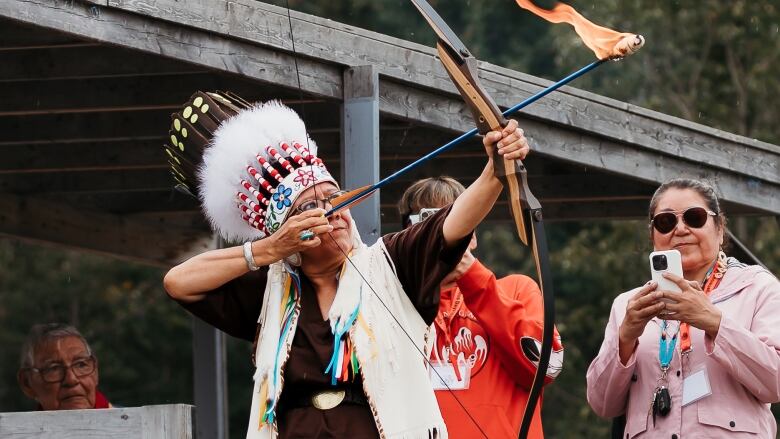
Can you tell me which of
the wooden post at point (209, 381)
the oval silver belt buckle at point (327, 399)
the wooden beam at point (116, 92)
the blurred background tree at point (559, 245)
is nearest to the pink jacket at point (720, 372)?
the oval silver belt buckle at point (327, 399)

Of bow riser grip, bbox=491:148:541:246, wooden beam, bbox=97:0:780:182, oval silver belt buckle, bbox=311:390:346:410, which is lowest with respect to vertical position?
oval silver belt buckle, bbox=311:390:346:410

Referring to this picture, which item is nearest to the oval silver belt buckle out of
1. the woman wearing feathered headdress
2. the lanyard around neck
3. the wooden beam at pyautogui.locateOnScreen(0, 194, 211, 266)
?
the woman wearing feathered headdress

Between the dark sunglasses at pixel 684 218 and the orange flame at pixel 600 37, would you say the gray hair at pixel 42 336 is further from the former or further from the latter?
the orange flame at pixel 600 37

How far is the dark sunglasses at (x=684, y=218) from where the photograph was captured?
4.61 metres

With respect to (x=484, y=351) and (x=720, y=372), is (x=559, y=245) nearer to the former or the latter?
(x=484, y=351)

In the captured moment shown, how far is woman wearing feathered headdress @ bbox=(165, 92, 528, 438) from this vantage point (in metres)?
4.12

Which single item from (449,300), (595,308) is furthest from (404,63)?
(595,308)

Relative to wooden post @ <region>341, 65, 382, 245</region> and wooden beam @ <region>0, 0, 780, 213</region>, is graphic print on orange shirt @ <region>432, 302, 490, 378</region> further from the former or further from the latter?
wooden beam @ <region>0, 0, 780, 213</region>

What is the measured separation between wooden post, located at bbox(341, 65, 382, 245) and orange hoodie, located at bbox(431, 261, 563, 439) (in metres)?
0.83

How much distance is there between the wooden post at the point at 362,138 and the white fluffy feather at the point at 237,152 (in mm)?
1039

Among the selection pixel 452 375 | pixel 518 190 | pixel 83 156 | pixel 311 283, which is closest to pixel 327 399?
pixel 311 283

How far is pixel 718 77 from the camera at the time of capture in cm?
1742

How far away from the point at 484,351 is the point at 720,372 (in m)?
0.75

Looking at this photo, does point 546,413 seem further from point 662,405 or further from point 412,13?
point 662,405
